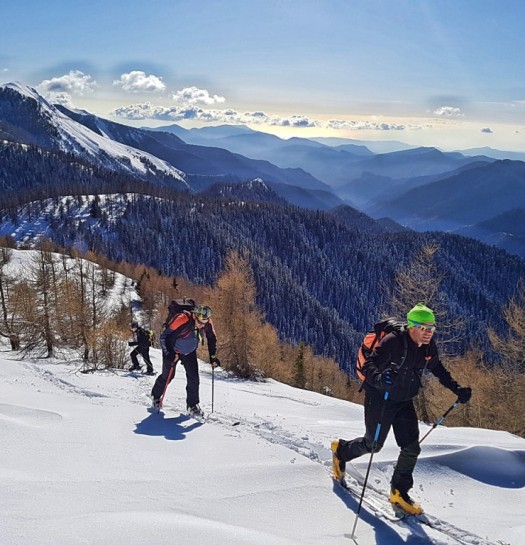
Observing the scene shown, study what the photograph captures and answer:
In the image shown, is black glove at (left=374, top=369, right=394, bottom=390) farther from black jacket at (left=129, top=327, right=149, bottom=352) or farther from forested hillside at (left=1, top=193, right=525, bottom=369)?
forested hillside at (left=1, top=193, right=525, bottom=369)

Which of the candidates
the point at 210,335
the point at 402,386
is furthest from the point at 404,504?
the point at 210,335

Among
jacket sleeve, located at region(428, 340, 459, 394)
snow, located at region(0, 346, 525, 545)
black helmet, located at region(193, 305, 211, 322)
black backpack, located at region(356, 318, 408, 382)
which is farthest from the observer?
black helmet, located at region(193, 305, 211, 322)

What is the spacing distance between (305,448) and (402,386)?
103 inches

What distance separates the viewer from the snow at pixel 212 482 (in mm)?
4387

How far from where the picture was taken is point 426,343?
18.8 ft

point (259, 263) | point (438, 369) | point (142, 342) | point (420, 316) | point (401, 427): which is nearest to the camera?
point (420, 316)

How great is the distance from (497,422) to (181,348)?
1674 centimetres

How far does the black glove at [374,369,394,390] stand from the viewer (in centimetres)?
546

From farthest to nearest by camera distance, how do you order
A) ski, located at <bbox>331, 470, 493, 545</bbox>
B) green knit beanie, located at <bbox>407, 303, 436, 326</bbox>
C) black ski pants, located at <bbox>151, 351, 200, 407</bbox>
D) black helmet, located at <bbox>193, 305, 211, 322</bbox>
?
black ski pants, located at <bbox>151, 351, 200, 407</bbox> → black helmet, located at <bbox>193, 305, 211, 322</bbox> → green knit beanie, located at <bbox>407, 303, 436, 326</bbox> → ski, located at <bbox>331, 470, 493, 545</bbox>

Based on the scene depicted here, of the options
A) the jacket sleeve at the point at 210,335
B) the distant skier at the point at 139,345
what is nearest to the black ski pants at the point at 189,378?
the jacket sleeve at the point at 210,335

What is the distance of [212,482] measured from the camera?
5742 mm

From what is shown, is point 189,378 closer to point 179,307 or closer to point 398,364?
point 179,307

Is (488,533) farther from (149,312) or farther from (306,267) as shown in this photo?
(306,267)

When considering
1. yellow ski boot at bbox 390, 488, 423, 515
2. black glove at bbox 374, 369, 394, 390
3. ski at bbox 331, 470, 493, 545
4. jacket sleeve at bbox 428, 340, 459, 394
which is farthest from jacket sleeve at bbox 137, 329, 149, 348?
black glove at bbox 374, 369, 394, 390
